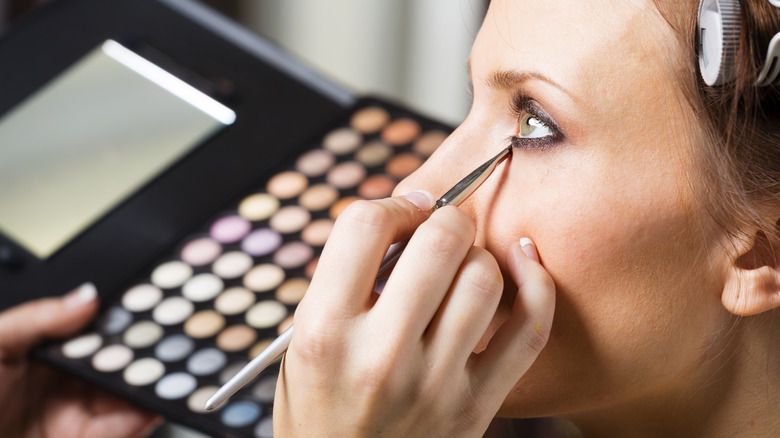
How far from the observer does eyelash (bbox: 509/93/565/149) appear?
0.56 metres

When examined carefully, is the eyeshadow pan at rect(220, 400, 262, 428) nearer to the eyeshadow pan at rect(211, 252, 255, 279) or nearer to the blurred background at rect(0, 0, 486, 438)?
the eyeshadow pan at rect(211, 252, 255, 279)

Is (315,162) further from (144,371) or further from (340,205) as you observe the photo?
(144,371)

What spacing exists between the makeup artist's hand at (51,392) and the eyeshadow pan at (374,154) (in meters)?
0.34

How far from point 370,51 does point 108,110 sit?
69 centimetres

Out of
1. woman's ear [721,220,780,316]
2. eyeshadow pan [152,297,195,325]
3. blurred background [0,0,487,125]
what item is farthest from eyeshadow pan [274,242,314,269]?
blurred background [0,0,487,125]

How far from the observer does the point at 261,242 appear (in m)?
0.92

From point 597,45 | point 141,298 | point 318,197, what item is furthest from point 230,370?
point 597,45

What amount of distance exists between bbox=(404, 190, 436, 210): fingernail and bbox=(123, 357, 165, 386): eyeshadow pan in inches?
14.2

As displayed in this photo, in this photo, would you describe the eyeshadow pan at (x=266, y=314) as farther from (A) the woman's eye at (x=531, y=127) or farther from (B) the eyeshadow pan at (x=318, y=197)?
(A) the woman's eye at (x=531, y=127)

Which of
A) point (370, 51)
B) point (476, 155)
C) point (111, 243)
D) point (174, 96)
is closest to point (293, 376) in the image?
point (476, 155)

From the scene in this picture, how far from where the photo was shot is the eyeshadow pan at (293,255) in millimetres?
889

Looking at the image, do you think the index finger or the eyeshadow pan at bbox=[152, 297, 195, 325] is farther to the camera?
the eyeshadow pan at bbox=[152, 297, 195, 325]

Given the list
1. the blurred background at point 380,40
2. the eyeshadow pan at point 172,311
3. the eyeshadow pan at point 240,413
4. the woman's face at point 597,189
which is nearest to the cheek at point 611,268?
the woman's face at point 597,189

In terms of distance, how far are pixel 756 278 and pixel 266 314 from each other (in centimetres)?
48
